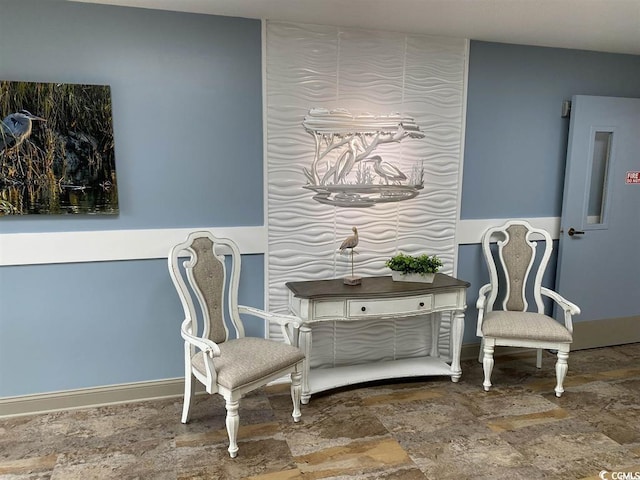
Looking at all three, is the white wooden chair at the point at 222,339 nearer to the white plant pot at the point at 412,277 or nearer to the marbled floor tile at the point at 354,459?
the marbled floor tile at the point at 354,459

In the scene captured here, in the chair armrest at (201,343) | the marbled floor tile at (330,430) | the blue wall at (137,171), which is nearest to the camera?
the chair armrest at (201,343)

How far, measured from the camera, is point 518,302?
364cm

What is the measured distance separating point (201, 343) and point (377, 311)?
3.81 ft

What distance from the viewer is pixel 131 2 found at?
272 cm

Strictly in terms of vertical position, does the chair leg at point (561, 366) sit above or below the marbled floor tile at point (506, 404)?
above

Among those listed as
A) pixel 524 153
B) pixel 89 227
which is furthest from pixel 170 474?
pixel 524 153

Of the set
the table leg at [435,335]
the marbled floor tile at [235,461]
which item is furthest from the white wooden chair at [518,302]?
the marbled floor tile at [235,461]

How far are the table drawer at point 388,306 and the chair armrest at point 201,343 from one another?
0.94 meters

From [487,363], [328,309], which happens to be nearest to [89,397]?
[328,309]

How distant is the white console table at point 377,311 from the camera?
305 cm

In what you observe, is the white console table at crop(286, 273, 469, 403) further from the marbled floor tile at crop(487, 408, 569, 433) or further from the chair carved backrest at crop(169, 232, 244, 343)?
the marbled floor tile at crop(487, 408, 569, 433)

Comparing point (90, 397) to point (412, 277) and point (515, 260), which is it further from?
point (515, 260)

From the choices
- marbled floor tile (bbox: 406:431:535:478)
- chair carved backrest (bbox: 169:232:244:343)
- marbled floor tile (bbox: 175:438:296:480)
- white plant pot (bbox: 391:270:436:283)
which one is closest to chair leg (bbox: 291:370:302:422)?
marbled floor tile (bbox: 175:438:296:480)

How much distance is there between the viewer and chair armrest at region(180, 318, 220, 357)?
249 cm
